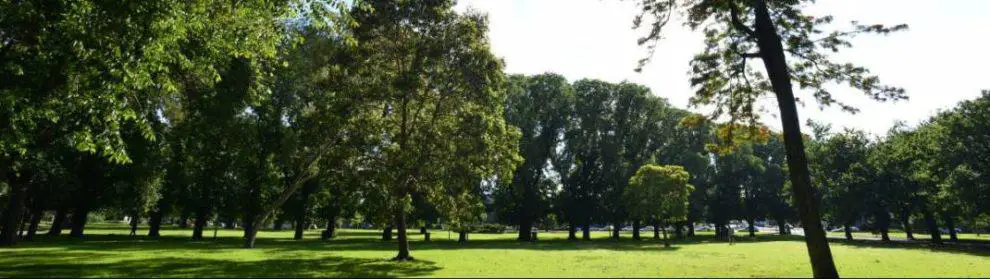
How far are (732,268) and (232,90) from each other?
73.1 feet

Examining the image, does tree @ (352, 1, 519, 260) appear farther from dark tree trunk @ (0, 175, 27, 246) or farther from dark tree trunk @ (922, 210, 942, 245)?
dark tree trunk @ (922, 210, 942, 245)

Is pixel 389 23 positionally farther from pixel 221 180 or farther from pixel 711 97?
pixel 221 180

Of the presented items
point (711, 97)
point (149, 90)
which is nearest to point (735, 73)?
point (711, 97)

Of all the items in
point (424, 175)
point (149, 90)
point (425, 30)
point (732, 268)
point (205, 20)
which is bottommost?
point (732, 268)

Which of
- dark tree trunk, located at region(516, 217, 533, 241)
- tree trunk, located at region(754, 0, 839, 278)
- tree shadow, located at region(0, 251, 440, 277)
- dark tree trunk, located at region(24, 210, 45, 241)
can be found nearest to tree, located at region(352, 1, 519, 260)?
tree shadow, located at region(0, 251, 440, 277)

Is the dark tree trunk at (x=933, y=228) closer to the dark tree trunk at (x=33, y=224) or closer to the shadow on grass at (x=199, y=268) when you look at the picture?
the shadow on grass at (x=199, y=268)

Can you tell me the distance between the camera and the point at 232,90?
953 inches

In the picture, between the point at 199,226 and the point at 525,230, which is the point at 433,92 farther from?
the point at 199,226

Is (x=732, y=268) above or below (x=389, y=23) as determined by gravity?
below

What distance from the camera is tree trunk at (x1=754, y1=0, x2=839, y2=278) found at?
48.0ft

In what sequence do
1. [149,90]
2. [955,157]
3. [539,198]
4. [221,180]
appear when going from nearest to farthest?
[149,90] < [955,157] < [221,180] < [539,198]

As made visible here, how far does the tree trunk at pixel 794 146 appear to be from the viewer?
14641 mm

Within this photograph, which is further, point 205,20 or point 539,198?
point 539,198

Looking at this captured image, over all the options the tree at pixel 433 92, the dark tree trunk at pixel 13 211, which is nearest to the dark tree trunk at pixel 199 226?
the dark tree trunk at pixel 13 211
